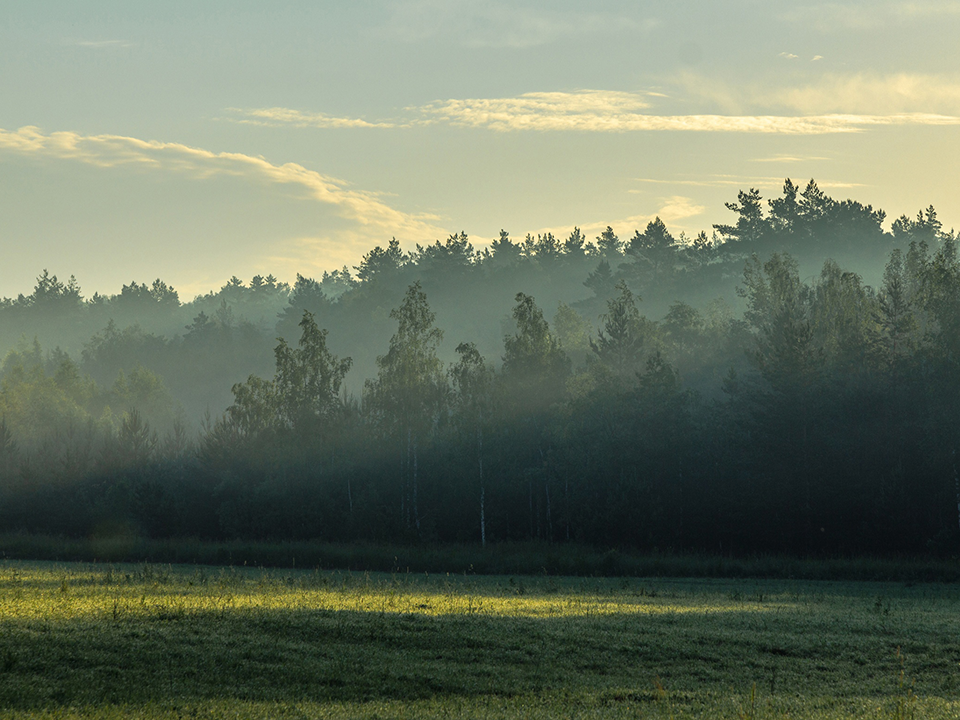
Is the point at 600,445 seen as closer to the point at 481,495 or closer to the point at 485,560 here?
the point at 481,495

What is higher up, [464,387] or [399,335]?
[399,335]

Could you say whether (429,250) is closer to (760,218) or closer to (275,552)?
(760,218)

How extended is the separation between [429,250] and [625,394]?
9109cm

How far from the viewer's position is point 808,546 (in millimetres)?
57062

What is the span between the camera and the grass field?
13.8 meters

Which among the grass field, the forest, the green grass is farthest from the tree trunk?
the grass field

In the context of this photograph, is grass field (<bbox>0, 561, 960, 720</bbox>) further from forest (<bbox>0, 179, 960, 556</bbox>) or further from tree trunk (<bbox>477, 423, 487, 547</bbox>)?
tree trunk (<bbox>477, 423, 487, 547</bbox>)

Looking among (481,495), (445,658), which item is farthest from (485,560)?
(445,658)

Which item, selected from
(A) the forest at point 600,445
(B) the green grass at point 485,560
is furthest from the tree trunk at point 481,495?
(B) the green grass at point 485,560

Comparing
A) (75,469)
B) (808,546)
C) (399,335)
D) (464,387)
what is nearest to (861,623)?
(808,546)

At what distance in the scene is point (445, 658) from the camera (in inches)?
672

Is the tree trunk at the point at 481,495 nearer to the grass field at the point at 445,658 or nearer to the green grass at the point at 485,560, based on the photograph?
the green grass at the point at 485,560

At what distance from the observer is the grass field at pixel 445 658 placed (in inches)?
545

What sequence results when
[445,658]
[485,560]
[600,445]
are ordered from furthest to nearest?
[600,445] < [485,560] < [445,658]
